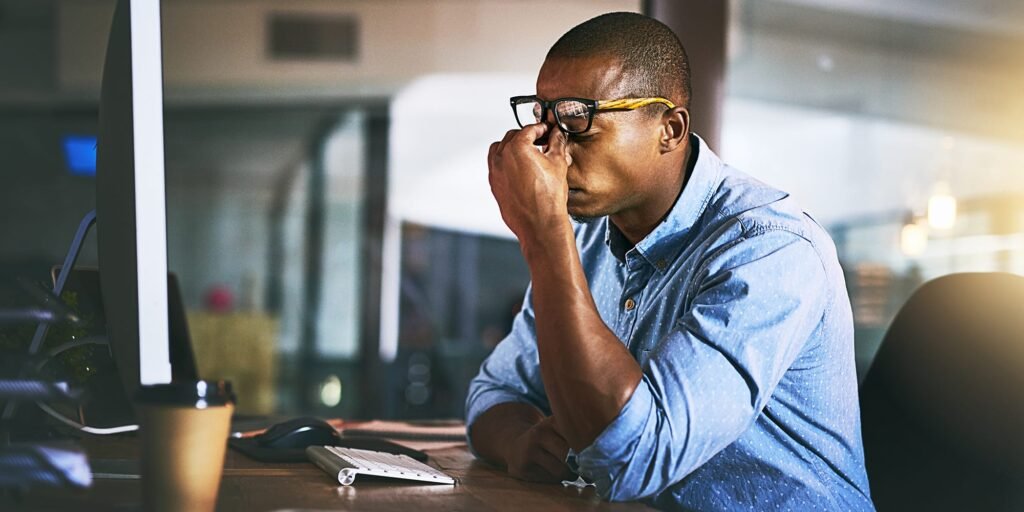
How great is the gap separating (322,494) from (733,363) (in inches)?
19.9

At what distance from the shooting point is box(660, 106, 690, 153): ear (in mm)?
1540

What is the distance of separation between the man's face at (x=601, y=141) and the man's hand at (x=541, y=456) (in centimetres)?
32

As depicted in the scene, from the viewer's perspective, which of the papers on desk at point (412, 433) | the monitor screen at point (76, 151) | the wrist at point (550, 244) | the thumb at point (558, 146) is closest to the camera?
the wrist at point (550, 244)

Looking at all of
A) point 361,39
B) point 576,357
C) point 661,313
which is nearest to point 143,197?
point 576,357

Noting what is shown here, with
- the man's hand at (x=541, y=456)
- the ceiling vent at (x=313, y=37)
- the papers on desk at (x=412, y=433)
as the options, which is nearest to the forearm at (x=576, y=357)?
the man's hand at (x=541, y=456)

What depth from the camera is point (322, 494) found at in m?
1.17

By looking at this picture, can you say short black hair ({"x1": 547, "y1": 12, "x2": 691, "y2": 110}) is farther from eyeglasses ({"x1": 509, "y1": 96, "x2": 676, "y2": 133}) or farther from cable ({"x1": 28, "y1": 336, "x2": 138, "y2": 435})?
cable ({"x1": 28, "y1": 336, "x2": 138, "y2": 435})

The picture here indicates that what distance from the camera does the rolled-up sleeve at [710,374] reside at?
3.91 ft

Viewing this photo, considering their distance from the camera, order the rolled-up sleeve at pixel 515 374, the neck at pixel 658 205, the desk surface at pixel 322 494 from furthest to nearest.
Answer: the rolled-up sleeve at pixel 515 374, the neck at pixel 658 205, the desk surface at pixel 322 494

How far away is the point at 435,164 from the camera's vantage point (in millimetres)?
5523

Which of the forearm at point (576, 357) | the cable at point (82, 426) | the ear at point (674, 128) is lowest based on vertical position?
the cable at point (82, 426)

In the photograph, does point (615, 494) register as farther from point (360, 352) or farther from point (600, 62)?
point (360, 352)

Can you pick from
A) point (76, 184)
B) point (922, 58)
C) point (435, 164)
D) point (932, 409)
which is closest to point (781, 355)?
point (932, 409)

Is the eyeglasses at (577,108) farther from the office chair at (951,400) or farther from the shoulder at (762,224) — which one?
the office chair at (951,400)
